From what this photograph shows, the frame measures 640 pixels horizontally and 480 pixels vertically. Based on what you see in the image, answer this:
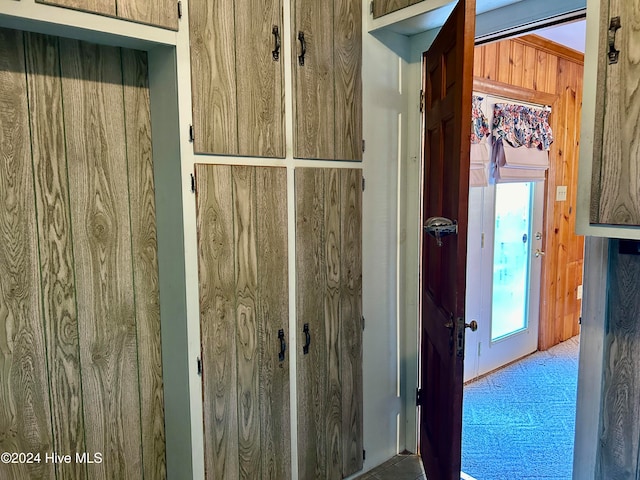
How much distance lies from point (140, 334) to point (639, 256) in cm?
184

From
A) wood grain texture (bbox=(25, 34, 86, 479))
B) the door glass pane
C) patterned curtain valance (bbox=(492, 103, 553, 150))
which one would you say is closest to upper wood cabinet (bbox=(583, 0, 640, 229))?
wood grain texture (bbox=(25, 34, 86, 479))

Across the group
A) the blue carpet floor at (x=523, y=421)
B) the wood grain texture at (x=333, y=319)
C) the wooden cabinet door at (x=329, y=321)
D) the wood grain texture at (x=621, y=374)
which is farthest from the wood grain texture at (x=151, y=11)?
the blue carpet floor at (x=523, y=421)

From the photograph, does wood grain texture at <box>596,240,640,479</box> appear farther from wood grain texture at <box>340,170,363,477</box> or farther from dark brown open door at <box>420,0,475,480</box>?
wood grain texture at <box>340,170,363,477</box>

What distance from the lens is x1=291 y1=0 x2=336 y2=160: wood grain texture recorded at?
74.2 inches

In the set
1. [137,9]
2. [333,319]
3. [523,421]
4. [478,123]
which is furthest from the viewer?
[478,123]

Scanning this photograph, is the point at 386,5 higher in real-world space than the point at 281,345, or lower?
higher

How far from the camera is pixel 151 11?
148 cm

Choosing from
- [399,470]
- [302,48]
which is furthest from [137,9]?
[399,470]

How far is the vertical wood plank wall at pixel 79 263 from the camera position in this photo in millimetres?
1489

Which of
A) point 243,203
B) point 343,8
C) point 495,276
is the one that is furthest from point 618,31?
point 495,276

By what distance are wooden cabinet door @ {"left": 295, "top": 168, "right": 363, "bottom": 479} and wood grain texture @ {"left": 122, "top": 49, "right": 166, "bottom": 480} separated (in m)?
0.58

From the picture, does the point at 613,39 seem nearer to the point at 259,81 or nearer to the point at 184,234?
the point at 259,81

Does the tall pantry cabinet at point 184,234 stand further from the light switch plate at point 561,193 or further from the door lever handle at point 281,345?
the light switch plate at point 561,193

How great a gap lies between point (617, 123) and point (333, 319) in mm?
1344
